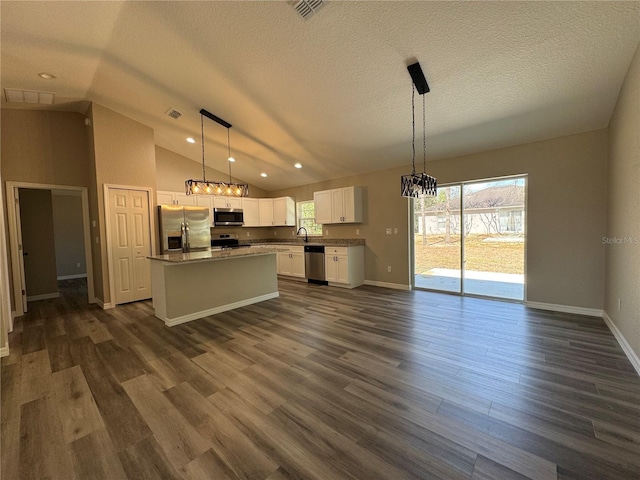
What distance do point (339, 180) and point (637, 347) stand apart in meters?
5.26

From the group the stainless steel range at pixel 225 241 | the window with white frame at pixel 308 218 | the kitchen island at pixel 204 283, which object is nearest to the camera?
the kitchen island at pixel 204 283

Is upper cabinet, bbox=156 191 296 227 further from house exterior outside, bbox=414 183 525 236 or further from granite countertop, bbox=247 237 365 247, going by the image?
house exterior outside, bbox=414 183 525 236

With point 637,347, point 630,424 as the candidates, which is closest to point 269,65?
point 630,424

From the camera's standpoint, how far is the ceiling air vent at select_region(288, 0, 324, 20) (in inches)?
88.1

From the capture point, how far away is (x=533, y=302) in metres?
4.04

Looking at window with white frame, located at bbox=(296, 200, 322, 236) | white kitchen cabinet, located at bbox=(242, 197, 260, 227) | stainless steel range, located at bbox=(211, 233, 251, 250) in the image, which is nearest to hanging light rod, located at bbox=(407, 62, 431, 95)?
window with white frame, located at bbox=(296, 200, 322, 236)

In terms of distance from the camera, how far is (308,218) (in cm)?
736

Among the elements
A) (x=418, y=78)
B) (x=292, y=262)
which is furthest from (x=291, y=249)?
(x=418, y=78)

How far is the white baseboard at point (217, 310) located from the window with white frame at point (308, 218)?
2510mm

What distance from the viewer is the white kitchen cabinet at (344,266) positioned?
18.5ft

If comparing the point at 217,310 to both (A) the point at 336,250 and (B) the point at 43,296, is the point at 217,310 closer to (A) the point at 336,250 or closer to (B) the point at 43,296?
(A) the point at 336,250

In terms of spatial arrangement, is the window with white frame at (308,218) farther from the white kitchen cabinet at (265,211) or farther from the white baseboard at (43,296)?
the white baseboard at (43,296)

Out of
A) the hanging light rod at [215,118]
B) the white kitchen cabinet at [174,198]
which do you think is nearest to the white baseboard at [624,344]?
the hanging light rod at [215,118]

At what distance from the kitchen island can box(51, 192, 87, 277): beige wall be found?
5322 millimetres
